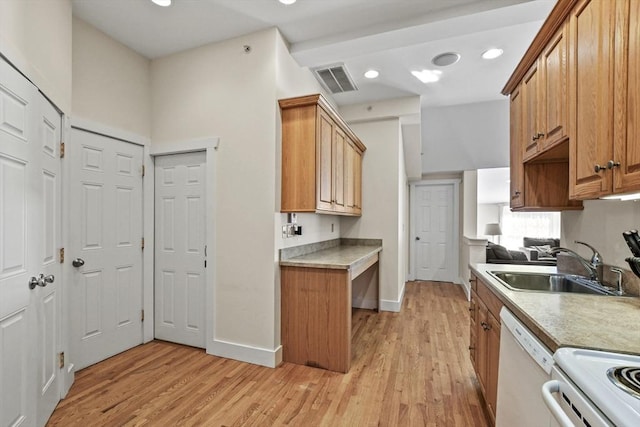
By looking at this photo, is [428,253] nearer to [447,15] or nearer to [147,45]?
[447,15]

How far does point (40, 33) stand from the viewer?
1.94 meters

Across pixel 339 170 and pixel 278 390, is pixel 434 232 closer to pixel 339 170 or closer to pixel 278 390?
pixel 339 170

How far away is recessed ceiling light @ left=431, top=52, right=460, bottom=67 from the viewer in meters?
3.26

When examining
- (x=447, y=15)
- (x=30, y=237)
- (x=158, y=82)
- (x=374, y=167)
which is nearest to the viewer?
(x=30, y=237)

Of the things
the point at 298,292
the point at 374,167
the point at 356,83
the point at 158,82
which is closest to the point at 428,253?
the point at 374,167

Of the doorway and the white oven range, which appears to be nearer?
the white oven range

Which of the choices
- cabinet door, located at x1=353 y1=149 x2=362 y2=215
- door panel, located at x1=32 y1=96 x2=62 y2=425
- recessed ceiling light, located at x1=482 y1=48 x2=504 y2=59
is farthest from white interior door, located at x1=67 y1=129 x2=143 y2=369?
recessed ceiling light, located at x1=482 y1=48 x2=504 y2=59

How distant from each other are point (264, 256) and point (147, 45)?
8.07ft

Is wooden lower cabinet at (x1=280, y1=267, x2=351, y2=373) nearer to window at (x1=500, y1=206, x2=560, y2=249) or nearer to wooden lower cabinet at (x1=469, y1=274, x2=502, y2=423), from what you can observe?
wooden lower cabinet at (x1=469, y1=274, x2=502, y2=423)

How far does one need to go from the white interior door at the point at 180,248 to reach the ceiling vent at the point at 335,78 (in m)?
1.76

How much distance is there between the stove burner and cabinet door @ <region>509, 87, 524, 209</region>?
5.24ft

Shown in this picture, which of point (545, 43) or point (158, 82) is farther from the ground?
point (158, 82)

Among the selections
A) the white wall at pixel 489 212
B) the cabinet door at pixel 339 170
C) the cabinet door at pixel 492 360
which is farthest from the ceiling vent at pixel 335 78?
the white wall at pixel 489 212

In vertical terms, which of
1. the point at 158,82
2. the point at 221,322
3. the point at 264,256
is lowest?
the point at 221,322
